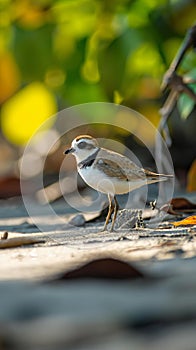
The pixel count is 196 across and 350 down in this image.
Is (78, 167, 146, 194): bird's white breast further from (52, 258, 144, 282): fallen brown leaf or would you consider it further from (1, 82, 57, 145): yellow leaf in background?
(1, 82, 57, 145): yellow leaf in background

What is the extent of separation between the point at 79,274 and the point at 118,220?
1078 millimetres

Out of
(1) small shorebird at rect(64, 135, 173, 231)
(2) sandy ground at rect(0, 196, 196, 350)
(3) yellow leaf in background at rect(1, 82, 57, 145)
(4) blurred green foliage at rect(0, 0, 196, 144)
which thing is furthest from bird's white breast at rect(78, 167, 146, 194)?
(3) yellow leaf in background at rect(1, 82, 57, 145)

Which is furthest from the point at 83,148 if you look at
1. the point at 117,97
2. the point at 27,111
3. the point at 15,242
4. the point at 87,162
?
the point at 27,111

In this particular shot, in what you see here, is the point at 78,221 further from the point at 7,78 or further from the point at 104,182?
the point at 7,78

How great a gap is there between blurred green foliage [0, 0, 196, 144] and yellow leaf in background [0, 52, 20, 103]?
392 millimetres

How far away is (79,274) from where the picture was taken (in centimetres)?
168

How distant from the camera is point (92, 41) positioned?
3.66 meters

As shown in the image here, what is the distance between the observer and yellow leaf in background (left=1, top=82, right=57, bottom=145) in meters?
4.25

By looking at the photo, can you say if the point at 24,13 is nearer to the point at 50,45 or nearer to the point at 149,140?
the point at 50,45

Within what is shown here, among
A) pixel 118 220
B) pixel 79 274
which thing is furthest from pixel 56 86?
pixel 79 274

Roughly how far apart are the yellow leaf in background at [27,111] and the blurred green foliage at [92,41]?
0.99 feet

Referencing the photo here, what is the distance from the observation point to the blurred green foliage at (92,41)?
3.38 metres

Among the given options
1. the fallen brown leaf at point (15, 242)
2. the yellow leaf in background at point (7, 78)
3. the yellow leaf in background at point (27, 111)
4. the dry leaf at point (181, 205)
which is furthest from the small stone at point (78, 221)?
the yellow leaf in background at point (7, 78)

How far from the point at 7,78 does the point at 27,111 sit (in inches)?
10.9
